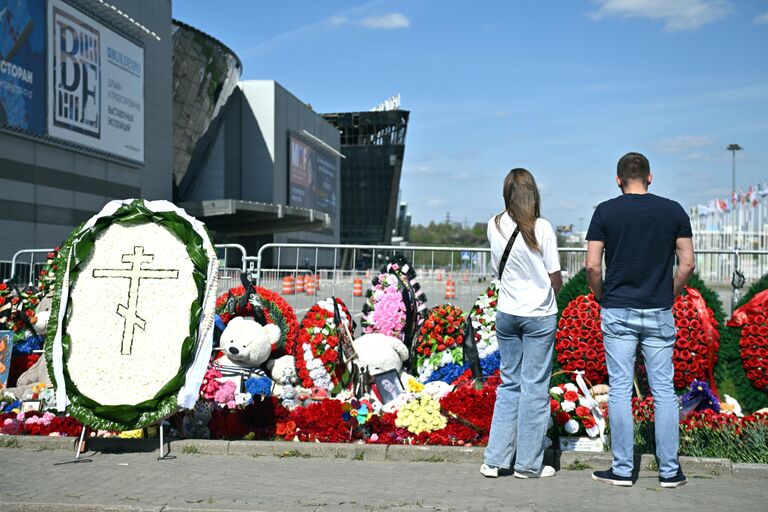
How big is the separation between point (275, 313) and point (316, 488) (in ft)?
12.8

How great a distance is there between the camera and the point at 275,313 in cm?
875

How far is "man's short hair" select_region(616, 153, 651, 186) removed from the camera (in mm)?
5156

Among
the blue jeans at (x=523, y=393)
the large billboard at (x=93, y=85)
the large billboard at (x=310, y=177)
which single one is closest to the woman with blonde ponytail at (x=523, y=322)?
the blue jeans at (x=523, y=393)

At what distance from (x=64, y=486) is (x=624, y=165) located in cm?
404

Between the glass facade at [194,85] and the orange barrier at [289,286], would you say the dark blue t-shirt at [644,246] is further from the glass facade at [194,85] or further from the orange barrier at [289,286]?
the glass facade at [194,85]

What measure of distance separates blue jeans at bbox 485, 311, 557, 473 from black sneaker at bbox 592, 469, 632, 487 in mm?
363

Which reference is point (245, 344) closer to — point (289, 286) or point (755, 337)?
point (289, 286)

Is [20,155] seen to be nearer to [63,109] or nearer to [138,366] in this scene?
[63,109]

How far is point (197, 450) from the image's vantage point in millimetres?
5984

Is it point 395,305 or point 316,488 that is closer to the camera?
point 316,488

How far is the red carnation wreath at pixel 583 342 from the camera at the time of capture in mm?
7656

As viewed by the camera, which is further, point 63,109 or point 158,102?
point 158,102

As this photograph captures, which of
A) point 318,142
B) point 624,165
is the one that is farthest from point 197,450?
point 318,142

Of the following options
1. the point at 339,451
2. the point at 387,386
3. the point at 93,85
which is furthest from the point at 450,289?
the point at 93,85
